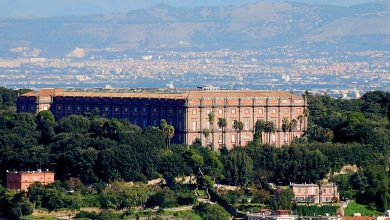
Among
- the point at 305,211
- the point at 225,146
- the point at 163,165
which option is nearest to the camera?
the point at 305,211

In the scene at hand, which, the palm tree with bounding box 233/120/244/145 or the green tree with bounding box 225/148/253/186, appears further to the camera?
the palm tree with bounding box 233/120/244/145

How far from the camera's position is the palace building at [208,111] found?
306 feet

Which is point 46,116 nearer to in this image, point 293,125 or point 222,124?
point 222,124

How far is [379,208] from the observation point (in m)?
82.1

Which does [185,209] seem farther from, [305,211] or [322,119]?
[322,119]

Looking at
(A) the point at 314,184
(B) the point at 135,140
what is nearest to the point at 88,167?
(B) the point at 135,140

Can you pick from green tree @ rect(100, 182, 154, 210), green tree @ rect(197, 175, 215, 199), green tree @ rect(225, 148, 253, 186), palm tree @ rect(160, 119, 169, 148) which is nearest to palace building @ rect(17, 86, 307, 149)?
palm tree @ rect(160, 119, 169, 148)

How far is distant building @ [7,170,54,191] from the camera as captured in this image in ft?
269

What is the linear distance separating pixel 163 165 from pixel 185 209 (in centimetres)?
547

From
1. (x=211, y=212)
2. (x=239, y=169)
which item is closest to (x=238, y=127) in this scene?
(x=239, y=169)

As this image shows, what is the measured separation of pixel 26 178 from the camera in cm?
8219

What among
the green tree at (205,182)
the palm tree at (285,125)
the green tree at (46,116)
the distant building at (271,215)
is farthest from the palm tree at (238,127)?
the distant building at (271,215)

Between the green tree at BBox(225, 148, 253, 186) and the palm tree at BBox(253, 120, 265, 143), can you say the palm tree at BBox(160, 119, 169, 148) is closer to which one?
the palm tree at BBox(253, 120, 265, 143)

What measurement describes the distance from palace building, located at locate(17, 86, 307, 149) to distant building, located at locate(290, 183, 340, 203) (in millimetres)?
10603
